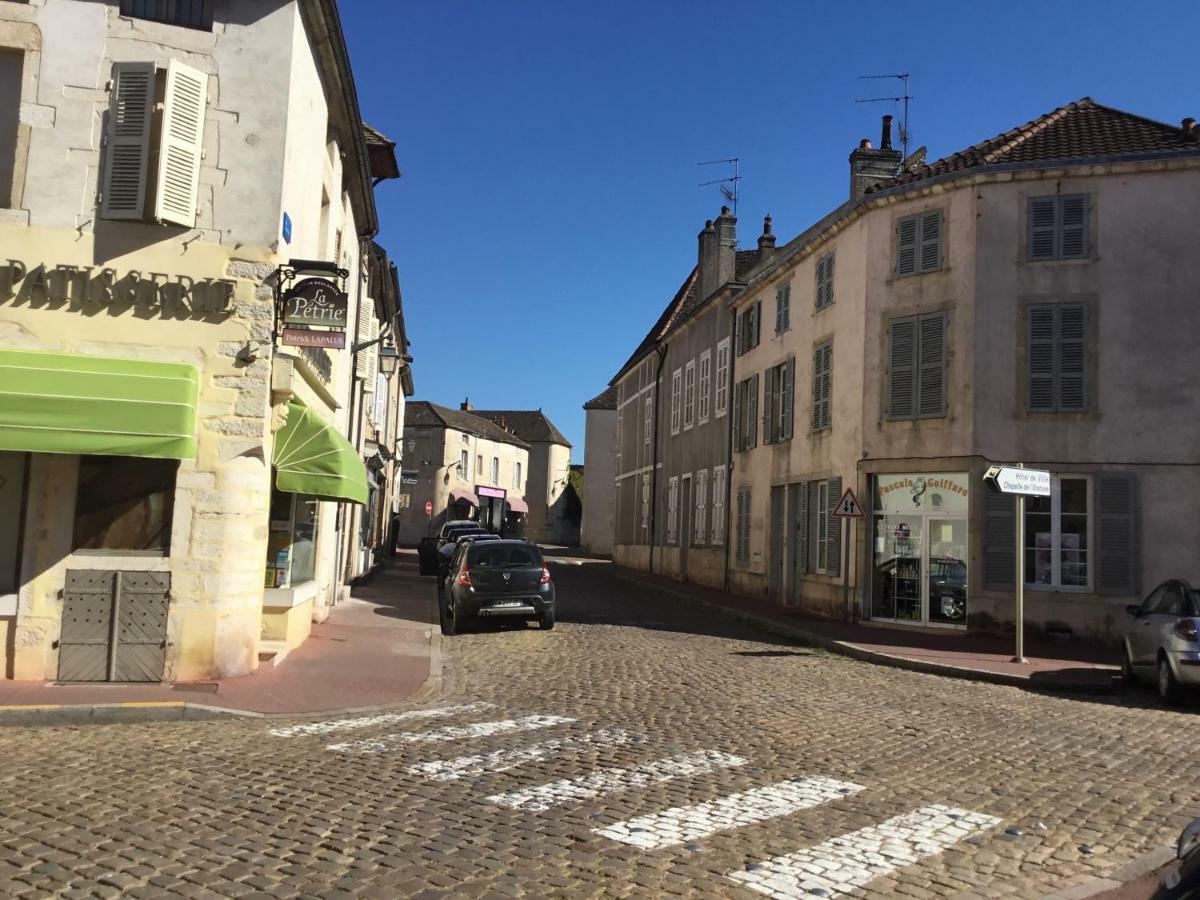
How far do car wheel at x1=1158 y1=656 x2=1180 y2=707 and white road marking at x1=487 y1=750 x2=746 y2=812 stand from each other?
626cm

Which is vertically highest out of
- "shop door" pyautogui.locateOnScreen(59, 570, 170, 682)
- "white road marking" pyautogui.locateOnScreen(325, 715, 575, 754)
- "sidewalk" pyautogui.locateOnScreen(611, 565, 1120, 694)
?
"shop door" pyautogui.locateOnScreen(59, 570, 170, 682)

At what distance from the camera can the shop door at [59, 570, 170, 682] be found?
10.0 metres

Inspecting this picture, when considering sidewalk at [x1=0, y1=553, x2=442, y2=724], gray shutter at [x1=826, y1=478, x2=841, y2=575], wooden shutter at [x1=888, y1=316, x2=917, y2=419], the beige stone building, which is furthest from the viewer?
gray shutter at [x1=826, y1=478, x2=841, y2=575]

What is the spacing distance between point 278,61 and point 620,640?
31.2 ft

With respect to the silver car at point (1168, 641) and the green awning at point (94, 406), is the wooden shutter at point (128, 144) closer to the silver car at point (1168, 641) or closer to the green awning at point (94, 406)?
the green awning at point (94, 406)

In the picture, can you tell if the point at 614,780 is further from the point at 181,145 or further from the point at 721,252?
the point at 721,252

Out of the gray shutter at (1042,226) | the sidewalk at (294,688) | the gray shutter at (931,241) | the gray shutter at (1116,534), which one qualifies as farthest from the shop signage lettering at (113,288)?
the gray shutter at (1116,534)

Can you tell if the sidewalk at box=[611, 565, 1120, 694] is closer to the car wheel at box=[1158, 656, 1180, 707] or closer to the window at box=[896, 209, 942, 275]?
the car wheel at box=[1158, 656, 1180, 707]

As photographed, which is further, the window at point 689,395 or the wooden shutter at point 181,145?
the window at point 689,395

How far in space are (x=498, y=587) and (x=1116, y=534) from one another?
32.4 ft

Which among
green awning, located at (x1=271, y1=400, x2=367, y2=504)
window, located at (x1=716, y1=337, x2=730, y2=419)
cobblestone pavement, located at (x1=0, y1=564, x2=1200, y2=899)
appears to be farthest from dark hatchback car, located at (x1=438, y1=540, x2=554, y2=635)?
window, located at (x1=716, y1=337, x2=730, y2=419)

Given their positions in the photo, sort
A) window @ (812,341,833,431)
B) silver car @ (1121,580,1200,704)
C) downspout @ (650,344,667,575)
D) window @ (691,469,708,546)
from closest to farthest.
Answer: silver car @ (1121,580,1200,704) → window @ (812,341,833,431) → window @ (691,469,708,546) → downspout @ (650,344,667,575)

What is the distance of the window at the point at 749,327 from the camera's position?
2583 centimetres

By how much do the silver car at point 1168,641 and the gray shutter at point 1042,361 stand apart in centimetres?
497
